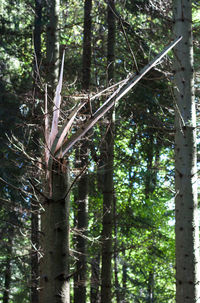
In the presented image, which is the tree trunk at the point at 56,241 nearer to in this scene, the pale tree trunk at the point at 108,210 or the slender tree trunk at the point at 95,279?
the pale tree trunk at the point at 108,210

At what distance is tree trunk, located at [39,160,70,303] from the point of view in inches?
137

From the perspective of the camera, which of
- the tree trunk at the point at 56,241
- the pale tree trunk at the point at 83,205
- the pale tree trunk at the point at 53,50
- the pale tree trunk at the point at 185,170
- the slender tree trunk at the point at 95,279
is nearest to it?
the tree trunk at the point at 56,241

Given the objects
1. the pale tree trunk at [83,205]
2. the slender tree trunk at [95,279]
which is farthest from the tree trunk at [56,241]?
the slender tree trunk at [95,279]

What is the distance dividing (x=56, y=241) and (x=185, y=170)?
7.30 ft

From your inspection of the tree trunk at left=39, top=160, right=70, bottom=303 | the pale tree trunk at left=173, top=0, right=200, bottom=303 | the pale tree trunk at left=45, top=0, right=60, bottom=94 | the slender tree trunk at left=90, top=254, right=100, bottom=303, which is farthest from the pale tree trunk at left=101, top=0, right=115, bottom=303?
the tree trunk at left=39, top=160, right=70, bottom=303

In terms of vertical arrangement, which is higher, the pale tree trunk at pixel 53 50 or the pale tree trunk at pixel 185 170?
the pale tree trunk at pixel 53 50

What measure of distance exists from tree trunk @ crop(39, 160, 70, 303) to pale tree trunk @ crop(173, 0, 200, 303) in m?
1.89

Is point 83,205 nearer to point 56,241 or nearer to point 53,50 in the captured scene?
point 53,50

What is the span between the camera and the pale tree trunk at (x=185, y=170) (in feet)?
16.1

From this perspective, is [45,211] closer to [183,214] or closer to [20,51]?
[183,214]

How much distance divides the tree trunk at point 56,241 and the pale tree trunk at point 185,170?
1.89 metres

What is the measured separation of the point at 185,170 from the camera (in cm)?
517

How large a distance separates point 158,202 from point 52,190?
11555 millimetres

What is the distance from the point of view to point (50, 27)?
8055mm
